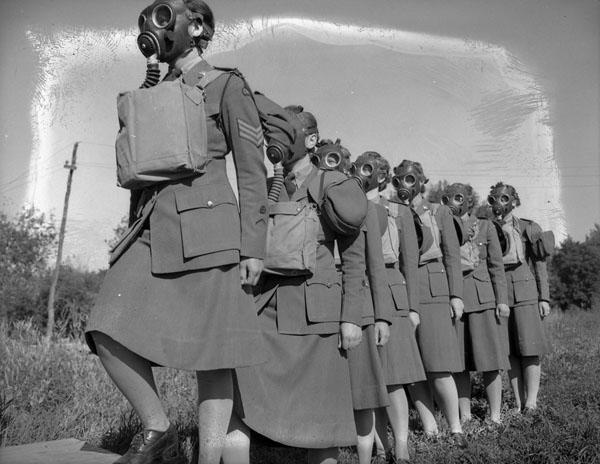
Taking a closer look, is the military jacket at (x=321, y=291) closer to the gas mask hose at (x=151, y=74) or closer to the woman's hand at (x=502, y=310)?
the gas mask hose at (x=151, y=74)

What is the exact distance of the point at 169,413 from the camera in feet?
23.8

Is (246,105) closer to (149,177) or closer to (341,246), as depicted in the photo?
(149,177)

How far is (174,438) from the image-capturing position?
3.46 metres

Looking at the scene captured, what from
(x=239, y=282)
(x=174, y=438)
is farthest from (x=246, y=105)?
(x=174, y=438)

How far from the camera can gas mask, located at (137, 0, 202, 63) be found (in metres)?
3.40

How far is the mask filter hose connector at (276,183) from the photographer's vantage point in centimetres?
419

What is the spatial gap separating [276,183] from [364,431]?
204 cm

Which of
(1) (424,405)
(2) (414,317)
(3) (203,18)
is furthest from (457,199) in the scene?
(3) (203,18)

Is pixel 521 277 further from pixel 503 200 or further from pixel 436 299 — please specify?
pixel 436 299

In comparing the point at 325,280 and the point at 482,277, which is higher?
the point at 482,277

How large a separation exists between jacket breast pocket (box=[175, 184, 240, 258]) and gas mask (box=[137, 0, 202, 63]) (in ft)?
2.22

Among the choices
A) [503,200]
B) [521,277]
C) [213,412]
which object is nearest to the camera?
[213,412]

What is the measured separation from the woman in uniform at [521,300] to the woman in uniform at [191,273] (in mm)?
6149

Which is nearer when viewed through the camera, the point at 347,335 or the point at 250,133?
the point at 250,133
